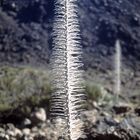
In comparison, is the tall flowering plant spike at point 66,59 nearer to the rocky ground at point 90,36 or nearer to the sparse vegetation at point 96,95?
the sparse vegetation at point 96,95

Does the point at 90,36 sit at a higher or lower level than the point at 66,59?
higher

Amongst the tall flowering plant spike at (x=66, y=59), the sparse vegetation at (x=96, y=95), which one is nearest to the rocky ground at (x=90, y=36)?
the sparse vegetation at (x=96, y=95)

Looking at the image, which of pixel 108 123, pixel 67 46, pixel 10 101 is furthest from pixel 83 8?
pixel 67 46

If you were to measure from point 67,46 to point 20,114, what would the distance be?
4891 mm

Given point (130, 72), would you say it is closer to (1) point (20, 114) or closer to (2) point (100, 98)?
(2) point (100, 98)

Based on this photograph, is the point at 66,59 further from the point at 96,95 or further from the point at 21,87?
the point at 21,87

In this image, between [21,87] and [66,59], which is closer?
[66,59]

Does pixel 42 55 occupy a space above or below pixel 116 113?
above

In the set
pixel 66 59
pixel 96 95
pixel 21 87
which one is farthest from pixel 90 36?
pixel 66 59

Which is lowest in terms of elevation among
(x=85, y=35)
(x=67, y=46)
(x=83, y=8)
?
(x=67, y=46)

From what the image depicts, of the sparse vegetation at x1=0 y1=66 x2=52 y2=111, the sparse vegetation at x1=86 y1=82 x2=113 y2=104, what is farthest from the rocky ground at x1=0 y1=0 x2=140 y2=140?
the sparse vegetation at x1=86 y1=82 x2=113 y2=104

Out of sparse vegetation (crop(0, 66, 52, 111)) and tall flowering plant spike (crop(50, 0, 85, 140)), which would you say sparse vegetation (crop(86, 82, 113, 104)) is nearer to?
sparse vegetation (crop(0, 66, 52, 111))

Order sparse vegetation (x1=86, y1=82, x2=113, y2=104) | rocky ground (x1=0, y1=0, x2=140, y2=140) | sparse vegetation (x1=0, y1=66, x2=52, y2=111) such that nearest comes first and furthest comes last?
sparse vegetation (x1=0, y1=66, x2=52, y2=111) < sparse vegetation (x1=86, y1=82, x2=113, y2=104) < rocky ground (x1=0, y1=0, x2=140, y2=140)

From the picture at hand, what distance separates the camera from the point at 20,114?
902 centimetres
